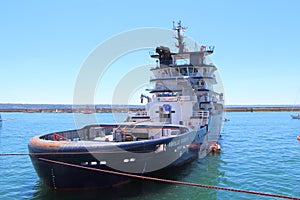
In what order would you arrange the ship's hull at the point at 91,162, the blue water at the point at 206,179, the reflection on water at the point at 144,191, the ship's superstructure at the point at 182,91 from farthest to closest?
the ship's superstructure at the point at 182,91 → the blue water at the point at 206,179 → the reflection on water at the point at 144,191 → the ship's hull at the point at 91,162

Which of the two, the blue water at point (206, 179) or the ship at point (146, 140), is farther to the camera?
the blue water at point (206, 179)

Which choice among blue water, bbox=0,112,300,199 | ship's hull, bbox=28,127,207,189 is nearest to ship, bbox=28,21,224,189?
ship's hull, bbox=28,127,207,189

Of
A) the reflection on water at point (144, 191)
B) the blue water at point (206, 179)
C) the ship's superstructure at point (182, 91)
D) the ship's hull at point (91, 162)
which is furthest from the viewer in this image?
the ship's superstructure at point (182, 91)

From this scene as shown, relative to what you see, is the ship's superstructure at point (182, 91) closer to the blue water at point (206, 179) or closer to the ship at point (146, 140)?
the ship at point (146, 140)

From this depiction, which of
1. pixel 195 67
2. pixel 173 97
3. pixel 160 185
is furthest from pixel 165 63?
pixel 160 185

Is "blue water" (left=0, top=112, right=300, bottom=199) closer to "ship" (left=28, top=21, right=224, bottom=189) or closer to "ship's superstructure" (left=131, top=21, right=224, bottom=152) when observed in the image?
"ship" (left=28, top=21, right=224, bottom=189)

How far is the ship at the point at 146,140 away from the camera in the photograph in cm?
1020

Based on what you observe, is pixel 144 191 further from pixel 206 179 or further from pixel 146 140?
pixel 206 179

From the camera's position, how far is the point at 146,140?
11.3m

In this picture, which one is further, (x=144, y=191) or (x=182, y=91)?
(x=182, y=91)

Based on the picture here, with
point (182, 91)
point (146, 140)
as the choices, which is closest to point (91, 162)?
point (146, 140)

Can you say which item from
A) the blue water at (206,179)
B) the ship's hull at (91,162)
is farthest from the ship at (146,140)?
the blue water at (206,179)

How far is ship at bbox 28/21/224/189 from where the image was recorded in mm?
10203

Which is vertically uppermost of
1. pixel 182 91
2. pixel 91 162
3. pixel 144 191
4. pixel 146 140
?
pixel 182 91
